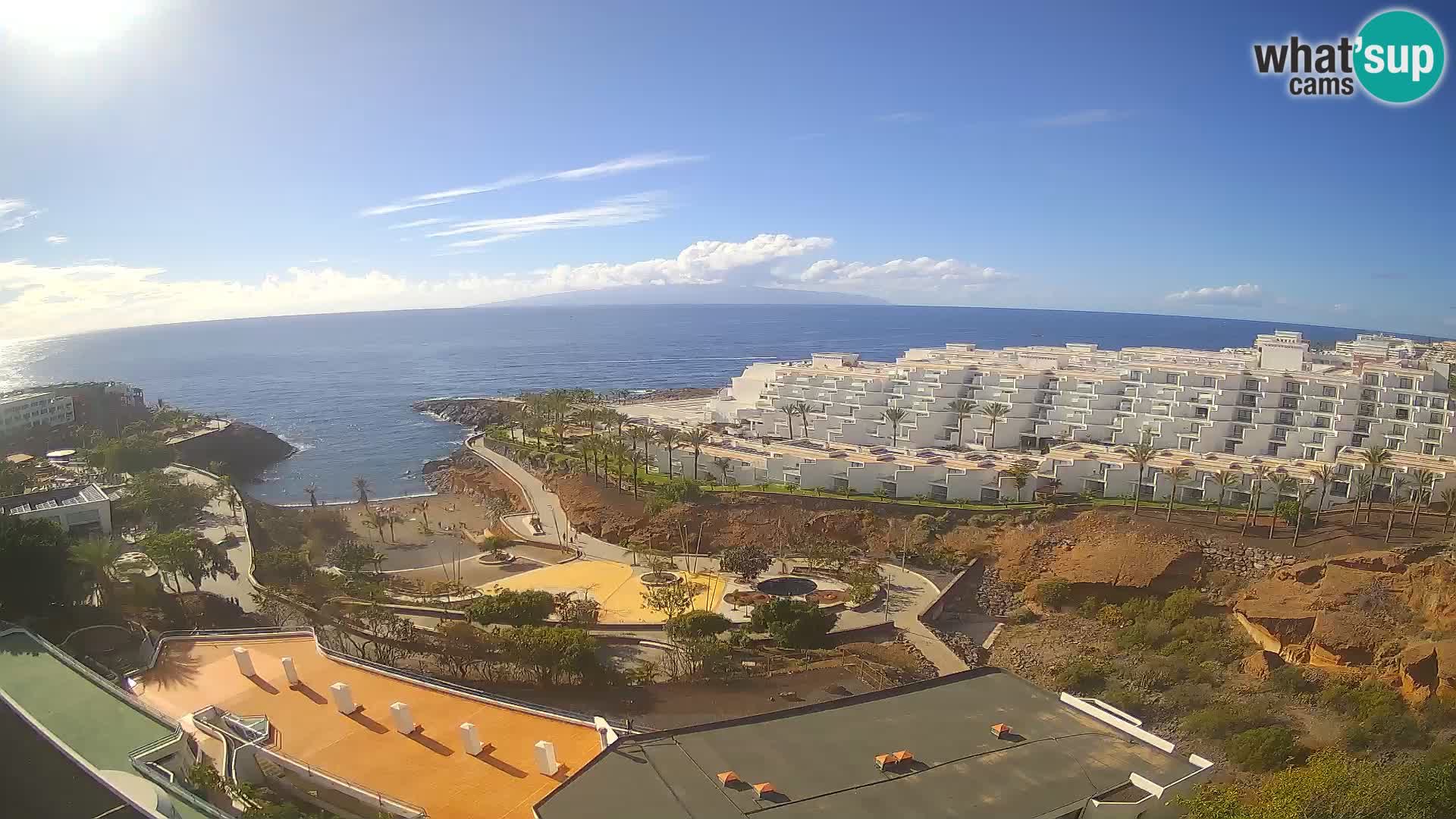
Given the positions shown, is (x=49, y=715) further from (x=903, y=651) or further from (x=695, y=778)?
(x=903, y=651)

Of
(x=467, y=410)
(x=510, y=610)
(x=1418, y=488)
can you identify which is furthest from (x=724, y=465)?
(x=467, y=410)

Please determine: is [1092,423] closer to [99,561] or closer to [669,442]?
[669,442]

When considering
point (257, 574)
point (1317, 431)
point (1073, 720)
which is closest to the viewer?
point (1073, 720)

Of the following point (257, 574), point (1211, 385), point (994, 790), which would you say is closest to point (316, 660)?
point (257, 574)

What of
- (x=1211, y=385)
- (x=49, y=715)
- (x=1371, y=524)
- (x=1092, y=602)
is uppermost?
(x=1211, y=385)

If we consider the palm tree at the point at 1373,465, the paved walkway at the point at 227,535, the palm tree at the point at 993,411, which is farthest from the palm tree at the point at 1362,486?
the paved walkway at the point at 227,535

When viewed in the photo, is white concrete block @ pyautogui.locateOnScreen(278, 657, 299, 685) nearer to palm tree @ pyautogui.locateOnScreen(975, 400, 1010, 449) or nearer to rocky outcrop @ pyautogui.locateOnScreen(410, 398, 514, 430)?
palm tree @ pyautogui.locateOnScreen(975, 400, 1010, 449)
